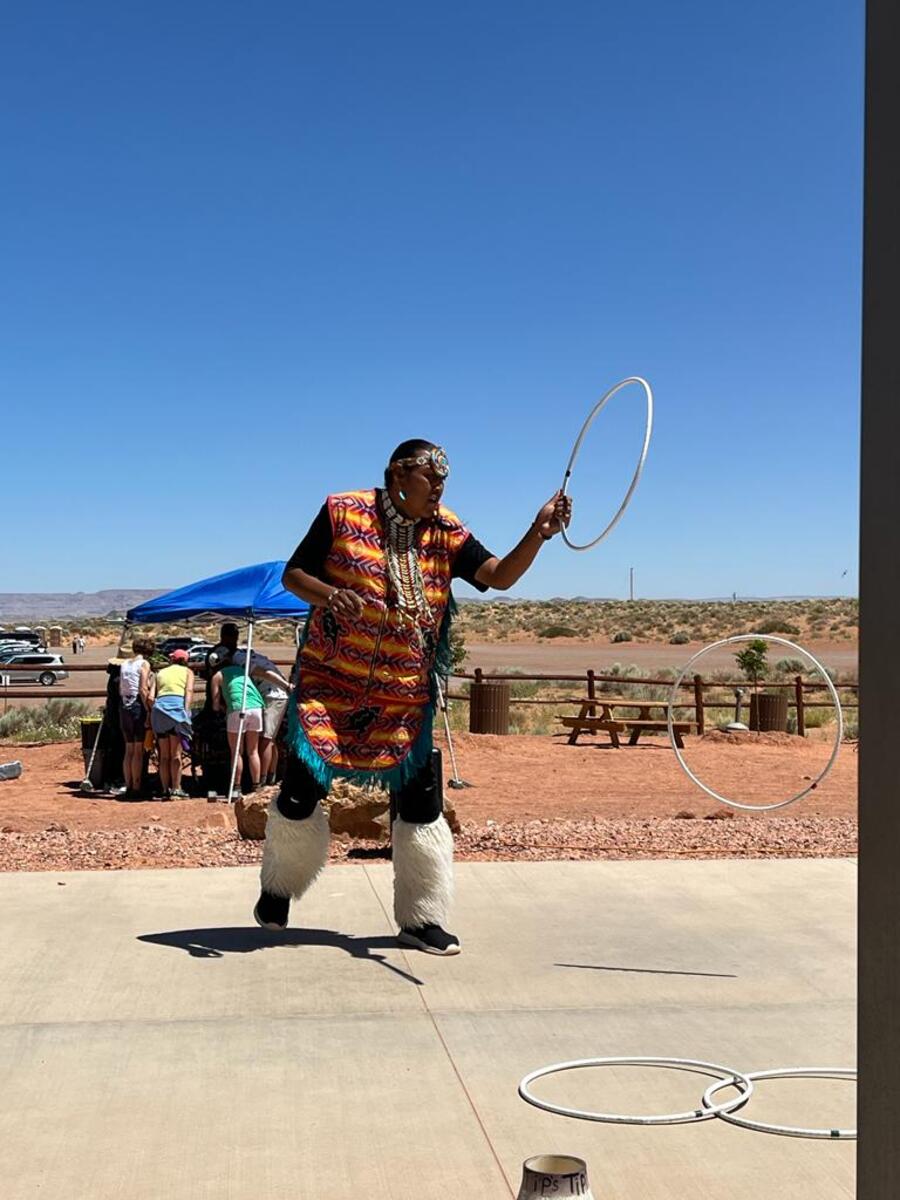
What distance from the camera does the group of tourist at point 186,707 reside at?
13.5m

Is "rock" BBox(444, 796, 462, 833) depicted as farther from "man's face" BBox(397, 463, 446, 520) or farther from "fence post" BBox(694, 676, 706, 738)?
"fence post" BBox(694, 676, 706, 738)

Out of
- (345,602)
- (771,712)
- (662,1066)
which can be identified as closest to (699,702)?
(771,712)

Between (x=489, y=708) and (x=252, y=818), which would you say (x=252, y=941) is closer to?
(x=252, y=818)

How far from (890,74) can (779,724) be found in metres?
20.2


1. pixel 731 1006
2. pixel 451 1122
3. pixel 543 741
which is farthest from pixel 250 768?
pixel 451 1122

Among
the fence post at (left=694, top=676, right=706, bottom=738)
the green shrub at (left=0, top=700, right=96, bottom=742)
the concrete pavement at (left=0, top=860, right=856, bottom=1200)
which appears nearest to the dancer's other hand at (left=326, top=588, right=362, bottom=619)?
the concrete pavement at (left=0, top=860, right=856, bottom=1200)

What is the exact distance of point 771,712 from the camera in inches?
854

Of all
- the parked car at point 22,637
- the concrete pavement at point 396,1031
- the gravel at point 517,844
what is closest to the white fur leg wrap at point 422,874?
the concrete pavement at point 396,1031

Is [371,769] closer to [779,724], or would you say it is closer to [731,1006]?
[731,1006]

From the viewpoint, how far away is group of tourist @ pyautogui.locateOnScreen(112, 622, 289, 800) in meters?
13.5

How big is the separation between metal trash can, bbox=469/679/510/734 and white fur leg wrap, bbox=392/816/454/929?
15.6 metres

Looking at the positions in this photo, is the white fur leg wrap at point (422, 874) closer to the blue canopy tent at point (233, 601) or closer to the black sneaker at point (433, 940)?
the black sneaker at point (433, 940)

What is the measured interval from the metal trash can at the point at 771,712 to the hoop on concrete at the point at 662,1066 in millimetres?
17973

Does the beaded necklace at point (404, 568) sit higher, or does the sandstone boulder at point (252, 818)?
the beaded necklace at point (404, 568)
